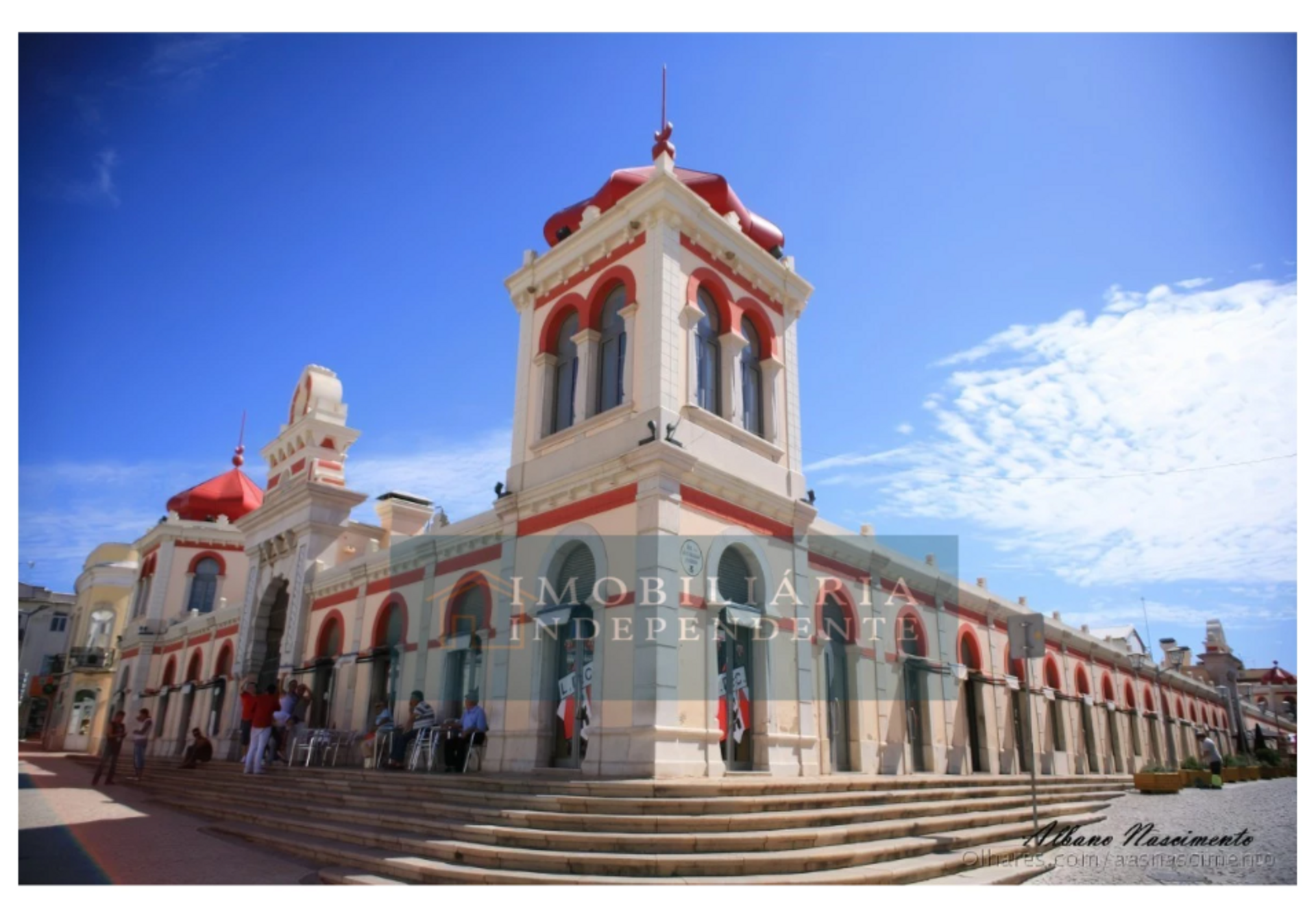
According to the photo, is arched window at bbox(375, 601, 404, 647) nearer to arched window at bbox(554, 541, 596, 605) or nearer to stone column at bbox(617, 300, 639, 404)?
arched window at bbox(554, 541, 596, 605)

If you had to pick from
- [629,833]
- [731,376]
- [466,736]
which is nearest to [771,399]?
[731,376]

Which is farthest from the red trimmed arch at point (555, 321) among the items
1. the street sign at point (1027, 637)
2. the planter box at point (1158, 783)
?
the planter box at point (1158, 783)

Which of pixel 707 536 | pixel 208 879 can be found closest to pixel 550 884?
pixel 208 879

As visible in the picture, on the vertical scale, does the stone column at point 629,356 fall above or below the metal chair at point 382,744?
above

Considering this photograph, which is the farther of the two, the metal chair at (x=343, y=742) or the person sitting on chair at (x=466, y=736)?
the metal chair at (x=343, y=742)

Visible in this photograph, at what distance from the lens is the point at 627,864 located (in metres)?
7.08

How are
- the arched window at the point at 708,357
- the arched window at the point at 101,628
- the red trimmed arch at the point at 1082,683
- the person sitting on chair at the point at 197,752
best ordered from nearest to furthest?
1. the arched window at the point at 708,357
2. the person sitting on chair at the point at 197,752
3. the red trimmed arch at the point at 1082,683
4. the arched window at the point at 101,628

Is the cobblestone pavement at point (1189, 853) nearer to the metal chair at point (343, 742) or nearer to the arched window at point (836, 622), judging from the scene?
the arched window at point (836, 622)

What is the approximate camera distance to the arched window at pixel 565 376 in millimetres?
14070

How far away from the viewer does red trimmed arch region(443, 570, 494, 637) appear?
1480 centimetres

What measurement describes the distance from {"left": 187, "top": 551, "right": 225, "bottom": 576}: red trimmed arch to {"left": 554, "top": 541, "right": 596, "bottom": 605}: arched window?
2300 cm

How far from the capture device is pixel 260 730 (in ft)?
49.5

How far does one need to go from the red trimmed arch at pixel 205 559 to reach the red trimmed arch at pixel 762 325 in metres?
24.5

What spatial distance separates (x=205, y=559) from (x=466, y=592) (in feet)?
63.5
